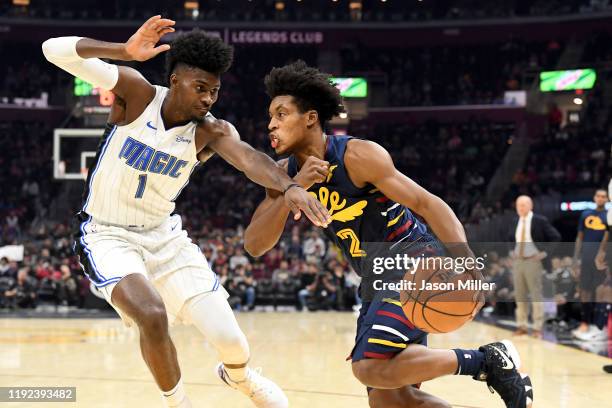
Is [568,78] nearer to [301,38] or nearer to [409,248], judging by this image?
[301,38]

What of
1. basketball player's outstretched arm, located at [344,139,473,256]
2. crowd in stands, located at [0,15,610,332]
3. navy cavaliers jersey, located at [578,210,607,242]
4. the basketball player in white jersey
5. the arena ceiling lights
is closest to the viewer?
basketball player's outstretched arm, located at [344,139,473,256]

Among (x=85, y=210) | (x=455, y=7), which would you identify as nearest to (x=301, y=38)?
(x=455, y=7)

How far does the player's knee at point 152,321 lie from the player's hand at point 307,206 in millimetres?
931

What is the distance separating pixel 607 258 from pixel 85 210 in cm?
693

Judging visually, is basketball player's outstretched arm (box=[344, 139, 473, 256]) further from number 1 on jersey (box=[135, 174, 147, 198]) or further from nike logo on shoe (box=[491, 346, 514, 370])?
number 1 on jersey (box=[135, 174, 147, 198])

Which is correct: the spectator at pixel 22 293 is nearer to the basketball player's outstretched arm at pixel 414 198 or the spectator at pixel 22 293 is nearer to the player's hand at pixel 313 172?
the player's hand at pixel 313 172

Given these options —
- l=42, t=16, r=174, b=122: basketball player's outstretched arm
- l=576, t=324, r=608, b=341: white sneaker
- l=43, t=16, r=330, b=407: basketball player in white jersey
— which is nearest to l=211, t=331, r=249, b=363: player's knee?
l=43, t=16, r=330, b=407: basketball player in white jersey

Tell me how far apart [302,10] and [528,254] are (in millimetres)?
20656

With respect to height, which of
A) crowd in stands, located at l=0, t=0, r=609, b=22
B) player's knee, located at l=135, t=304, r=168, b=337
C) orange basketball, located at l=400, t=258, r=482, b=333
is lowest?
player's knee, located at l=135, t=304, r=168, b=337

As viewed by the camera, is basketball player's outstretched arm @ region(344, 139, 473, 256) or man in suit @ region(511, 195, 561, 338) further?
man in suit @ region(511, 195, 561, 338)

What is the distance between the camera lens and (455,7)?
30.1 metres

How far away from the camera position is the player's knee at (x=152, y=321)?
4164 mm

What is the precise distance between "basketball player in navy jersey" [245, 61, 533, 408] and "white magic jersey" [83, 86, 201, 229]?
2.37 feet

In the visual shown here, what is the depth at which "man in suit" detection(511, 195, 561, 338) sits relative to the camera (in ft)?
35.9
